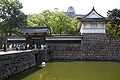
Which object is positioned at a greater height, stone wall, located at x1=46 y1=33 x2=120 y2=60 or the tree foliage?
the tree foliage

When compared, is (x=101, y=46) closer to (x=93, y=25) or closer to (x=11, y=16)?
(x=93, y=25)

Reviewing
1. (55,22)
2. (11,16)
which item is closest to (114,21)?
(55,22)

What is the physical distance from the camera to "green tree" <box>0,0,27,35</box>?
2517 centimetres

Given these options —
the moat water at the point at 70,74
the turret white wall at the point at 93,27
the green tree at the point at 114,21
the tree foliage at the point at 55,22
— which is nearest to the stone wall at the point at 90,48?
the turret white wall at the point at 93,27

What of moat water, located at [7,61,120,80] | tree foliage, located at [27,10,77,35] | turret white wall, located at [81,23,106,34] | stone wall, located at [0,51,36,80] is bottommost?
moat water, located at [7,61,120,80]

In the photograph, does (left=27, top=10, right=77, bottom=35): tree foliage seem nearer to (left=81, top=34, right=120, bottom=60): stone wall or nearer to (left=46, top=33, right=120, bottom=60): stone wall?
(left=46, top=33, right=120, bottom=60): stone wall

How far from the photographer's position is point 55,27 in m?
27.5

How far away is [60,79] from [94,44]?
1389cm

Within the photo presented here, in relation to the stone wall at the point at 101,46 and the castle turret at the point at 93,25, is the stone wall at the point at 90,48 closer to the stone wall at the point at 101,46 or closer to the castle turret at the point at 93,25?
the stone wall at the point at 101,46

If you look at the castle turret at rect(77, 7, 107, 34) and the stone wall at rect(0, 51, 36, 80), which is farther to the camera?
the castle turret at rect(77, 7, 107, 34)

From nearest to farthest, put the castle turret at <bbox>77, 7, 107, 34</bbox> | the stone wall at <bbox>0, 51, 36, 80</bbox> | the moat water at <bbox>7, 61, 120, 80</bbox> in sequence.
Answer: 1. the stone wall at <bbox>0, 51, 36, 80</bbox>
2. the moat water at <bbox>7, 61, 120, 80</bbox>
3. the castle turret at <bbox>77, 7, 107, 34</bbox>

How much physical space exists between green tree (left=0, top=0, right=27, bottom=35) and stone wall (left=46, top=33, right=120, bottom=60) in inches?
402

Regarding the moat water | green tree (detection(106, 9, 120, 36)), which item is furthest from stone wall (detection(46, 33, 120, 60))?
the moat water

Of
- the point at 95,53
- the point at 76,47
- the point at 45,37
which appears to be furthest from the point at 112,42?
the point at 45,37
